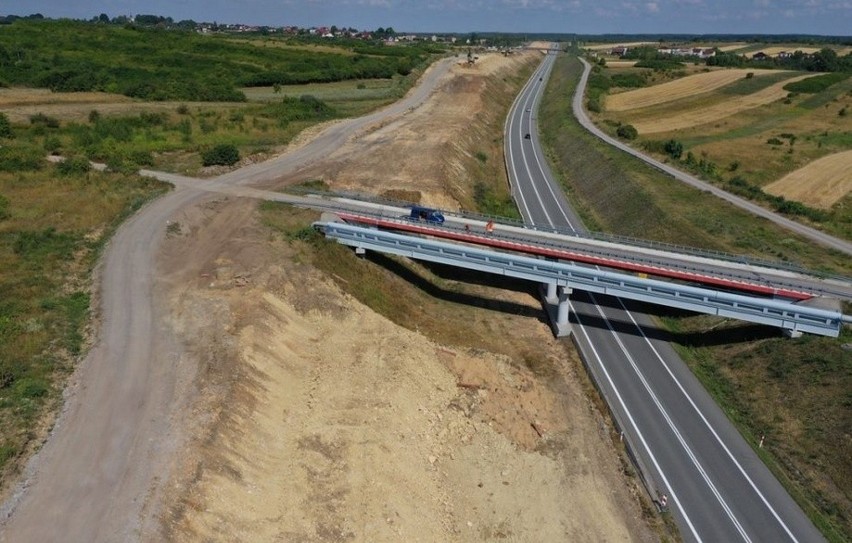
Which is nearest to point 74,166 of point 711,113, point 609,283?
point 609,283

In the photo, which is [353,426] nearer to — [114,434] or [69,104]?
[114,434]

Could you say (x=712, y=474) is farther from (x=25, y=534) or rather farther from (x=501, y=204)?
(x=501, y=204)

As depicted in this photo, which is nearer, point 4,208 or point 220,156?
point 4,208

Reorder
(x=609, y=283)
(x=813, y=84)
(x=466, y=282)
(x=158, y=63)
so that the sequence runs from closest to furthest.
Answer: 1. (x=609, y=283)
2. (x=466, y=282)
3. (x=158, y=63)
4. (x=813, y=84)

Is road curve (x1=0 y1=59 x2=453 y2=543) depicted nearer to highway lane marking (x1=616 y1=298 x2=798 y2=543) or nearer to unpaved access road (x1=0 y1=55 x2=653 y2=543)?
unpaved access road (x1=0 y1=55 x2=653 y2=543)

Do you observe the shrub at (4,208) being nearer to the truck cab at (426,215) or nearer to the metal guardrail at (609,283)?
the metal guardrail at (609,283)

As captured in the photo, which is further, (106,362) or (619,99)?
(619,99)

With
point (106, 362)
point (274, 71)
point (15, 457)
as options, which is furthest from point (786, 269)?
point (274, 71)
